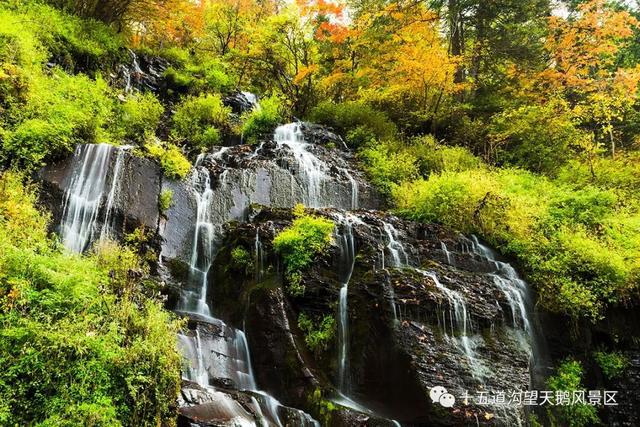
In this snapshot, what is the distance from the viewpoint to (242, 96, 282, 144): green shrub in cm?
1432

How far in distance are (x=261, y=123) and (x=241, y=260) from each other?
7.38m

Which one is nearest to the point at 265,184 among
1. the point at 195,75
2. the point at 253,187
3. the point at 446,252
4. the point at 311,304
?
the point at 253,187

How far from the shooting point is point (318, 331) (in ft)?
24.2

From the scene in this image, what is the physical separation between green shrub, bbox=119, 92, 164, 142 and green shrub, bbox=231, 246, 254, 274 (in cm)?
529

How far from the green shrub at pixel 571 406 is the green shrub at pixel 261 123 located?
10483 millimetres

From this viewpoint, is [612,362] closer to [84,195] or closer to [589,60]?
[84,195]

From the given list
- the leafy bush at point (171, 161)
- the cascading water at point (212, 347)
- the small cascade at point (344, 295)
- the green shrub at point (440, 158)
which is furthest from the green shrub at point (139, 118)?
the green shrub at point (440, 158)

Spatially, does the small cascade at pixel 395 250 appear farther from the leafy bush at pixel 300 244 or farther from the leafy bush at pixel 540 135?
the leafy bush at pixel 540 135

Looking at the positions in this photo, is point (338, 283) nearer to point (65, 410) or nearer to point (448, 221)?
point (448, 221)

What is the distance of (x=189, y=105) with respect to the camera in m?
14.0

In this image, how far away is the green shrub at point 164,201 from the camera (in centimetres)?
977

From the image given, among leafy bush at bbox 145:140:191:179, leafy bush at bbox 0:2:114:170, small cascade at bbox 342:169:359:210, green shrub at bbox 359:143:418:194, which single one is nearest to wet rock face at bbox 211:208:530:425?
leafy bush at bbox 145:140:191:179

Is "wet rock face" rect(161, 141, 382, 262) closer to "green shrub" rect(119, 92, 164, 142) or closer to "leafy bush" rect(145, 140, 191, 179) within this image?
"leafy bush" rect(145, 140, 191, 179)

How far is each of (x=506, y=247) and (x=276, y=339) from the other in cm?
576
